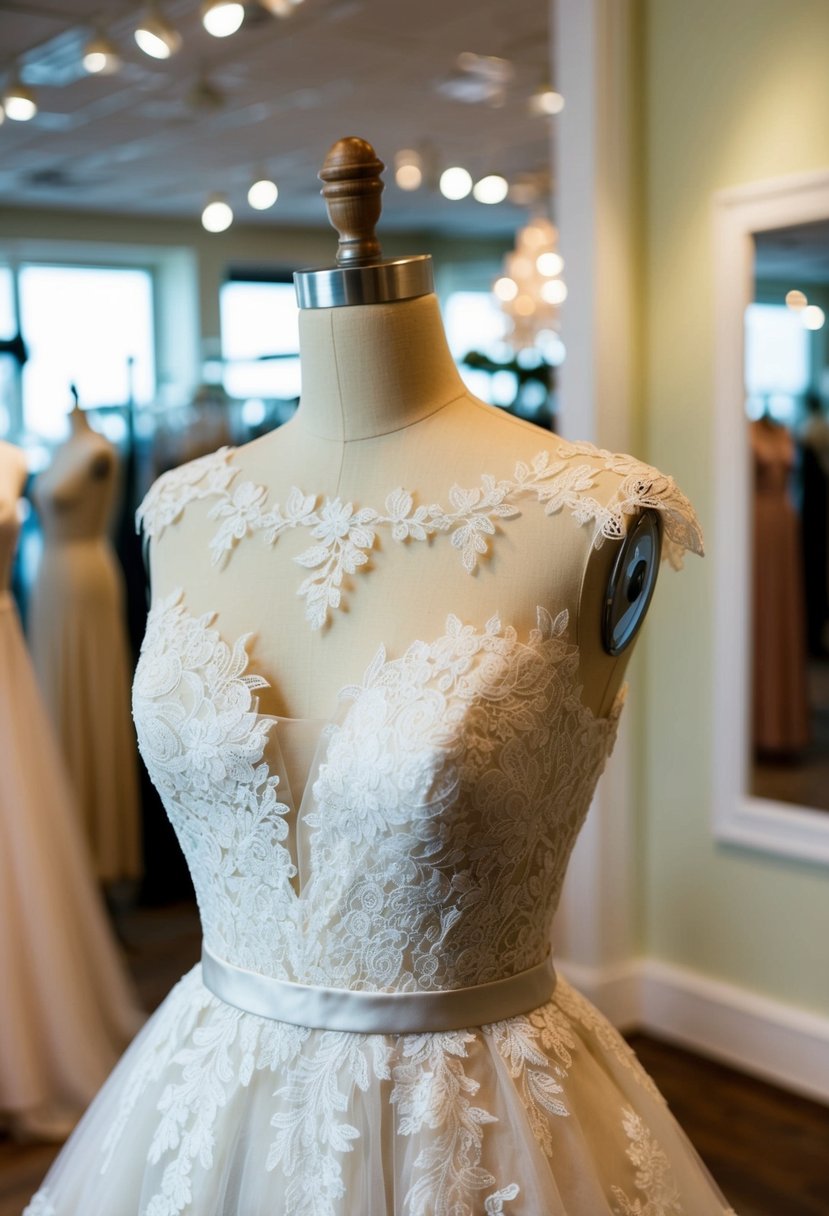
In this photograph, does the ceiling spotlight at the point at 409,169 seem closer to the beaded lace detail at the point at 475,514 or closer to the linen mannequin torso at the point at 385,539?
the linen mannequin torso at the point at 385,539

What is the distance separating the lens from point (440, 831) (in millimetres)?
1262

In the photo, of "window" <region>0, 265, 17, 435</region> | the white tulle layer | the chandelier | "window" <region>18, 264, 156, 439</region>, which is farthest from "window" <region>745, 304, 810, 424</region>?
"window" <region>18, 264, 156, 439</region>

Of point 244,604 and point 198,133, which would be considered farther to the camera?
point 198,133

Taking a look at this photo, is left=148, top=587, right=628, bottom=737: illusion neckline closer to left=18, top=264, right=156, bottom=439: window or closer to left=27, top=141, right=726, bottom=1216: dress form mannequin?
left=27, top=141, right=726, bottom=1216: dress form mannequin

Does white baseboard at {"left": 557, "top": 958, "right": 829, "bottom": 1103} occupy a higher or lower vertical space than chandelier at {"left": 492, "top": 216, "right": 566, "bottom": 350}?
lower

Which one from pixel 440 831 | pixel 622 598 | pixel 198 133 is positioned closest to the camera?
pixel 440 831

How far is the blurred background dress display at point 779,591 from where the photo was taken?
125 inches

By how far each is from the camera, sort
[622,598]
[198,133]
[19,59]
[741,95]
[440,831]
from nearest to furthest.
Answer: [440,831] < [622,598] < [741,95] < [19,59] < [198,133]

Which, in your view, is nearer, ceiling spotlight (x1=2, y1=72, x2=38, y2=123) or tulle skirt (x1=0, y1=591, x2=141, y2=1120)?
tulle skirt (x1=0, y1=591, x2=141, y2=1120)

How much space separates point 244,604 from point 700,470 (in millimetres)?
2038

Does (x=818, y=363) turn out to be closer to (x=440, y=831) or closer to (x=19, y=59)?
(x=440, y=831)

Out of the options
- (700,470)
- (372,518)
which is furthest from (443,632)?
(700,470)

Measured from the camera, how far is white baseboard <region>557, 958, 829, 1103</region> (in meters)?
3.09

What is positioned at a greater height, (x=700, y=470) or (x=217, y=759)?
(x=700, y=470)
